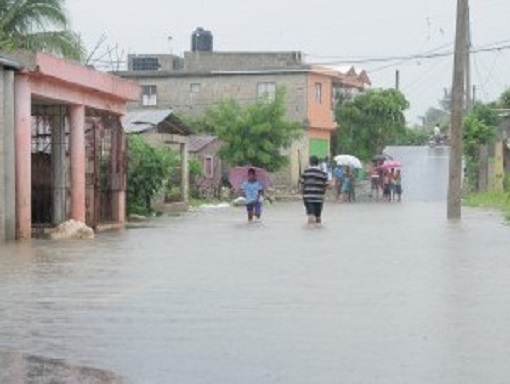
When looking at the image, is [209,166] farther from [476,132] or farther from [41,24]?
[41,24]

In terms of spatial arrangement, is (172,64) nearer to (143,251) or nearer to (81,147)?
(81,147)

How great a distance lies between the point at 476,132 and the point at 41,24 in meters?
22.1

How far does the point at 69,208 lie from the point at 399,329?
15181 mm

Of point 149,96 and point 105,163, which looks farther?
point 149,96

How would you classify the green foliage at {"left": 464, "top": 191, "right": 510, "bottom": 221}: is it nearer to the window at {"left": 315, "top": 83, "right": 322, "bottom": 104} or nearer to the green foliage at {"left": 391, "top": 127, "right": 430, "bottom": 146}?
the window at {"left": 315, "top": 83, "right": 322, "bottom": 104}

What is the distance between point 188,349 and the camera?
324 inches

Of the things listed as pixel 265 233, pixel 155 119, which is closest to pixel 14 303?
pixel 265 233

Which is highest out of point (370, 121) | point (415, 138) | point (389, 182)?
point (370, 121)

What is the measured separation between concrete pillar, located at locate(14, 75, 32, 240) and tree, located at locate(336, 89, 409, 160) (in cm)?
4041

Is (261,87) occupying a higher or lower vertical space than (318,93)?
higher

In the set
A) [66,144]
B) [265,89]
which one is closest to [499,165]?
[265,89]

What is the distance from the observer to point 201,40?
69.0 metres

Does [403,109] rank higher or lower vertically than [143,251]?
higher

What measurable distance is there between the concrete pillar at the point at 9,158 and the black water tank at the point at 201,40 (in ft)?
163
